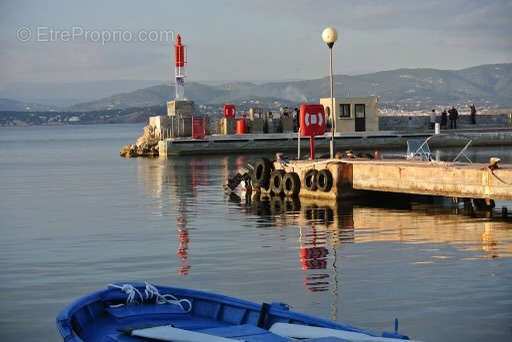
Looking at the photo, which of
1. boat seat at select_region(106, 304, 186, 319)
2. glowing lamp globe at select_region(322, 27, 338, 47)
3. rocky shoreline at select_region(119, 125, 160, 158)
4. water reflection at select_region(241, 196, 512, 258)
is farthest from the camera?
rocky shoreline at select_region(119, 125, 160, 158)

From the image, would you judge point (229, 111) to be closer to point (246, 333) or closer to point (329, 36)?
point (329, 36)

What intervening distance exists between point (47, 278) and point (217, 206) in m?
12.3

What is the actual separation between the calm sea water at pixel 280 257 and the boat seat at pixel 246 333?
2.71 m

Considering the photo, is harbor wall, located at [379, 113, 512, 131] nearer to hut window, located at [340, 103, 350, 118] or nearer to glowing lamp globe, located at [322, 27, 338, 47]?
hut window, located at [340, 103, 350, 118]

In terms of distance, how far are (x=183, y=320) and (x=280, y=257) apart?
23.6ft

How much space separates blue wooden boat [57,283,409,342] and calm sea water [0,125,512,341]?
69.9 inches

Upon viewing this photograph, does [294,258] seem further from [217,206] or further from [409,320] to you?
[217,206]

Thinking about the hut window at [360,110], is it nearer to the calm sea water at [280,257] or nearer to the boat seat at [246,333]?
the calm sea water at [280,257]

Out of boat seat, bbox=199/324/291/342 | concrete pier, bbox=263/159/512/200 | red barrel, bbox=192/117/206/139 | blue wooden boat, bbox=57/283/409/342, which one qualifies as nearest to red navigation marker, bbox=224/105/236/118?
red barrel, bbox=192/117/206/139

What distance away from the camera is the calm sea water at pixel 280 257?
40.5 ft

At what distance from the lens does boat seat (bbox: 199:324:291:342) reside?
871 centimetres

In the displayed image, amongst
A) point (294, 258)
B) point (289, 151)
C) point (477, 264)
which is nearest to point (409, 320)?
point (477, 264)

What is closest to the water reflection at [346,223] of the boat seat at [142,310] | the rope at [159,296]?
the rope at [159,296]

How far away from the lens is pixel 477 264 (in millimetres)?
15656
